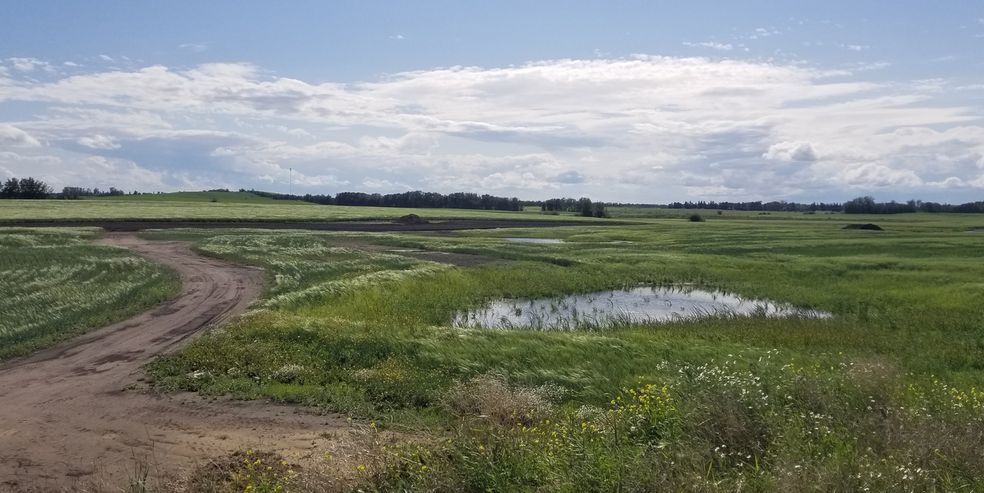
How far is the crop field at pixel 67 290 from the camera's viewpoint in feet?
63.8

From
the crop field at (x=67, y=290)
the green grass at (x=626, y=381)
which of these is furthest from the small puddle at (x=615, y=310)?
the crop field at (x=67, y=290)

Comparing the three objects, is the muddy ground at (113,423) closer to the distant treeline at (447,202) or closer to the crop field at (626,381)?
the crop field at (626,381)

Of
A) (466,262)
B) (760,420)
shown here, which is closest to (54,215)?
(466,262)

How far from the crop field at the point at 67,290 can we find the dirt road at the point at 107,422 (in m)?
1.85

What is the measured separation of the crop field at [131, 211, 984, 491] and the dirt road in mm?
915

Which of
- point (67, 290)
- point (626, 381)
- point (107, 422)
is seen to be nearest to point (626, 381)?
point (626, 381)

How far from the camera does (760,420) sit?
30.2ft

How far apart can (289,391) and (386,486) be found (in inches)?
252

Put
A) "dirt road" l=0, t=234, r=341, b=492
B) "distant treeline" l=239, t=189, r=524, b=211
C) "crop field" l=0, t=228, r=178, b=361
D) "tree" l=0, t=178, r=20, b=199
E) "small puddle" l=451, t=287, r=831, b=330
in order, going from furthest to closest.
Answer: "distant treeline" l=239, t=189, r=524, b=211 → "tree" l=0, t=178, r=20, b=199 → "small puddle" l=451, t=287, r=831, b=330 → "crop field" l=0, t=228, r=178, b=361 → "dirt road" l=0, t=234, r=341, b=492

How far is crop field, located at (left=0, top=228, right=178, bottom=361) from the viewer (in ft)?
63.8

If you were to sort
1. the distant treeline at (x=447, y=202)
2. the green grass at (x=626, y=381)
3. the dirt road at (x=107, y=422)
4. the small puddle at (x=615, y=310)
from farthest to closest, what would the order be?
1. the distant treeline at (x=447, y=202)
2. the small puddle at (x=615, y=310)
3. the dirt road at (x=107, y=422)
4. the green grass at (x=626, y=381)

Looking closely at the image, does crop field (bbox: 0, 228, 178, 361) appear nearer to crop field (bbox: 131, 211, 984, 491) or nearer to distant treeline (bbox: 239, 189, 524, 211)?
crop field (bbox: 131, 211, 984, 491)

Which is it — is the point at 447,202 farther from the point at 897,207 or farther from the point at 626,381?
the point at 626,381

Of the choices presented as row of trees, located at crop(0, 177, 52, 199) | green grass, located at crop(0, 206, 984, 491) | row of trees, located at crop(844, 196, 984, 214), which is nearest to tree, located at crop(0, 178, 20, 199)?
row of trees, located at crop(0, 177, 52, 199)
